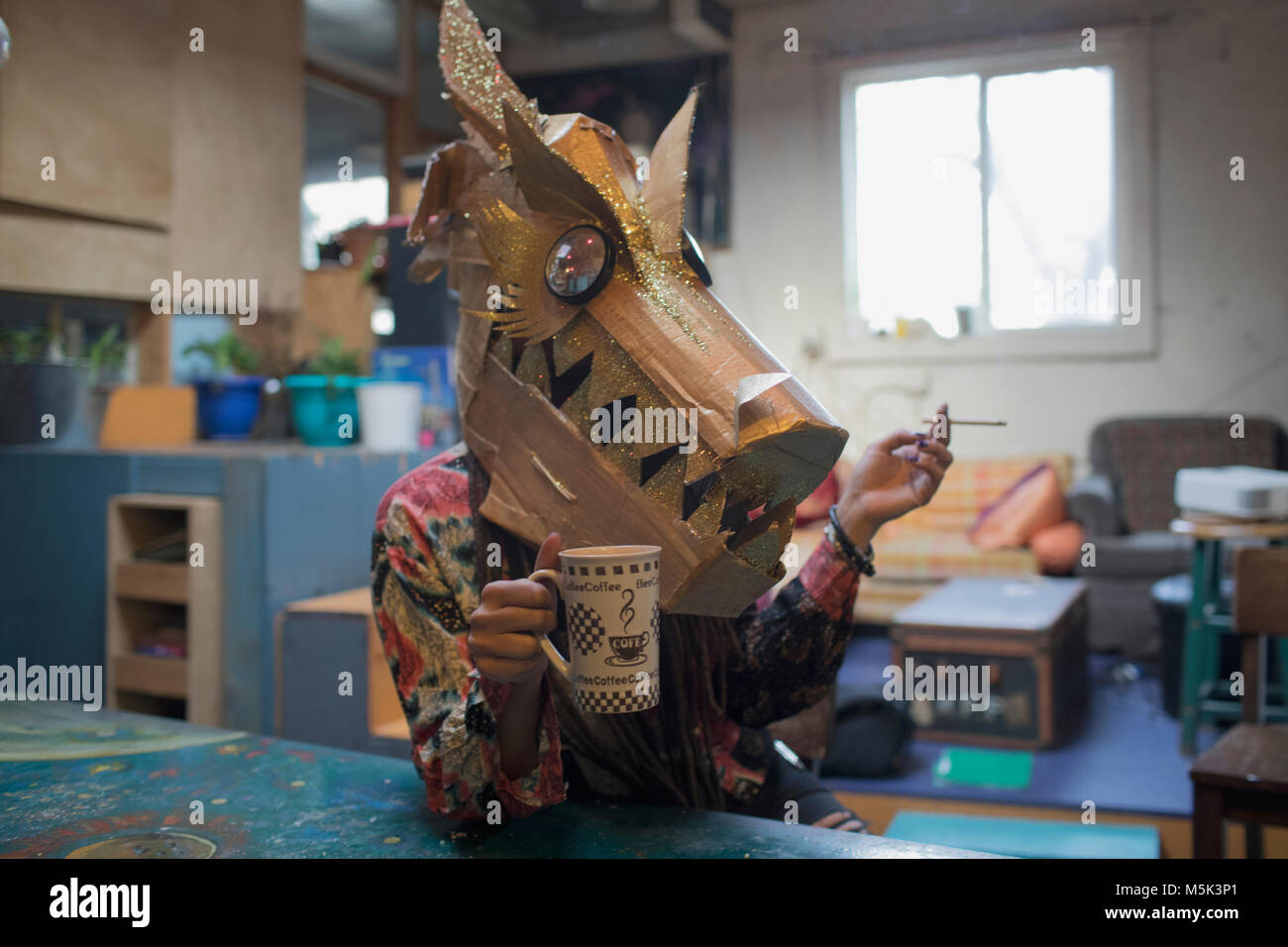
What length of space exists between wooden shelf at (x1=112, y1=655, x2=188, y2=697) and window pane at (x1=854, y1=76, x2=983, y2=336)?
11.7 feet

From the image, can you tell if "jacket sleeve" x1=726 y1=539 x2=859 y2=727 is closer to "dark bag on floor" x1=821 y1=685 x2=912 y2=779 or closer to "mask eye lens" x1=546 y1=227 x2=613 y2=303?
"mask eye lens" x1=546 y1=227 x2=613 y2=303

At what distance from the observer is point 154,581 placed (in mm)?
2197

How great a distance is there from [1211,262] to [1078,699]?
8.66 ft

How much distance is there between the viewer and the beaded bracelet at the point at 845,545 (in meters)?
1.16

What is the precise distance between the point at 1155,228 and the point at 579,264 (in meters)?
5.11

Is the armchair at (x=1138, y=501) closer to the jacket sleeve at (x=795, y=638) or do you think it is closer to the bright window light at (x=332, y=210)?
the bright window light at (x=332, y=210)

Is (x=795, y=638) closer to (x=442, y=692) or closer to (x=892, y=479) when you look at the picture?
(x=892, y=479)

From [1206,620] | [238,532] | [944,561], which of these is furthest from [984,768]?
[238,532]

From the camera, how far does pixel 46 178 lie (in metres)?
2.41

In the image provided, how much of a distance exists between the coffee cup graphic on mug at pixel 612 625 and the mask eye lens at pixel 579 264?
9.3 inches

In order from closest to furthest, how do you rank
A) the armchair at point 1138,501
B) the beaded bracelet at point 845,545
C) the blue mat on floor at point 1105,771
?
the beaded bracelet at point 845,545
the blue mat on floor at point 1105,771
the armchair at point 1138,501

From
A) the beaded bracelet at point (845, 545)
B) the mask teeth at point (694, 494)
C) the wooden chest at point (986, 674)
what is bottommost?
the wooden chest at point (986, 674)

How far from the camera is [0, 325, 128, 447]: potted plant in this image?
1.65 metres

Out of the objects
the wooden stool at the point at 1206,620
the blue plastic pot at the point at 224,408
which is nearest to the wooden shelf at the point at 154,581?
the blue plastic pot at the point at 224,408
